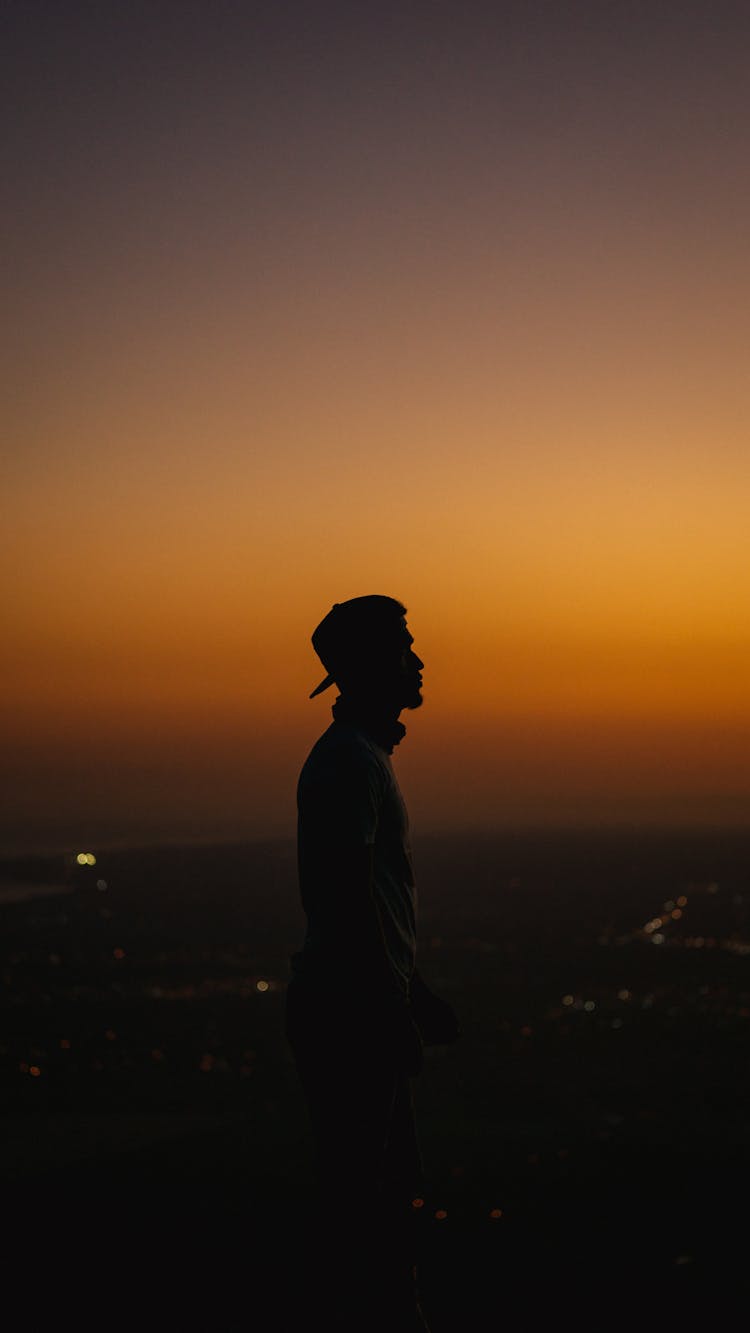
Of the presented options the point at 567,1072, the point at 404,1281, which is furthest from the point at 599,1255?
the point at 404,1281

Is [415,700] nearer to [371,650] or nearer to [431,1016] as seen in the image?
[371,650]

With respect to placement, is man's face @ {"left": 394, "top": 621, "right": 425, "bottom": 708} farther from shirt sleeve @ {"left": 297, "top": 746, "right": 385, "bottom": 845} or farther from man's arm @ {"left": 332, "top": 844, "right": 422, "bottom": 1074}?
man's arm @ {"left": 332, "top": 844, "right": 422, "bottom": 1074}

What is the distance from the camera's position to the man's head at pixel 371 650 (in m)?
4.13

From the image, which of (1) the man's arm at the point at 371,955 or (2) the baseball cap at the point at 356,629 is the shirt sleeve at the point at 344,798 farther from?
(2) the baseball cap at the point at 356,629

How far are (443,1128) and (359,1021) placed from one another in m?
102

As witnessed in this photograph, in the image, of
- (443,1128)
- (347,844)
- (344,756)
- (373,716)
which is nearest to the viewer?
(347,844)

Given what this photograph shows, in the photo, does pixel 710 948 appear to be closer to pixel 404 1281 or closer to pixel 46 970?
pixel 46 970

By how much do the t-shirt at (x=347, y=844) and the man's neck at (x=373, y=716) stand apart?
6 cm

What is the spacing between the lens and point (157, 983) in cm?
14612

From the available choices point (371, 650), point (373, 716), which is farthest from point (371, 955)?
point (371, 650)

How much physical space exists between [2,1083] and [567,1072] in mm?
50448

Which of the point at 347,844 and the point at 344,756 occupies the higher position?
the point at 344,756

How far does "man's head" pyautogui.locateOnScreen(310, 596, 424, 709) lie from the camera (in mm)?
4129

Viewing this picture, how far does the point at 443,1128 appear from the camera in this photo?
99125mm
